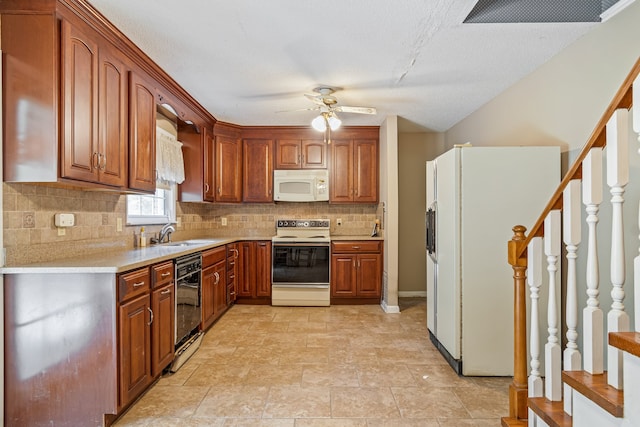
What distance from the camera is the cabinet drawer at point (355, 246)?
4.66 meters

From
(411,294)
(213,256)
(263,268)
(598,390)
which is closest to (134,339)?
(213,256)

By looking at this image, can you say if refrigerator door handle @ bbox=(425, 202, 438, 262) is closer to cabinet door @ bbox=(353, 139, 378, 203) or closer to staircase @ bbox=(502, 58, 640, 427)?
staircase @ bbox=(502, 58, 640, 427)

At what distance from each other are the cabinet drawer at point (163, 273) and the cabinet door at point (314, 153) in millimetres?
2672

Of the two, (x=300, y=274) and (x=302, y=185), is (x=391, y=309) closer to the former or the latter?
→ (x=300, y=274)

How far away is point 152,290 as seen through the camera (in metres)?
2.43

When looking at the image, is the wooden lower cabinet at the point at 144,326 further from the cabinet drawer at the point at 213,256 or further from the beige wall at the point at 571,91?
the beige wall at the point at 571,91

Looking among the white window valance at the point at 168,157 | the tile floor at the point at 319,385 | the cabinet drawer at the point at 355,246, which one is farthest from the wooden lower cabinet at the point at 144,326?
the cabinet drawer at the point at 355,246

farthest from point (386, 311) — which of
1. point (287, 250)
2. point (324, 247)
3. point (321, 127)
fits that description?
point (321, 127)

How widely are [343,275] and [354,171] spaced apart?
1.43 metres

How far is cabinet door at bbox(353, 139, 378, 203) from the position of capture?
491cm

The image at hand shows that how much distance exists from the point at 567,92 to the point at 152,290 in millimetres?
3284

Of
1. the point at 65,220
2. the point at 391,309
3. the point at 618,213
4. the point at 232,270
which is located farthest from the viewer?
the point at 232,270

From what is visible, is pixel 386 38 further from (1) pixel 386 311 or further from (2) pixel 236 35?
(1) pixel 386 311

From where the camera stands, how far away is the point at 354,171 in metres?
4.93
